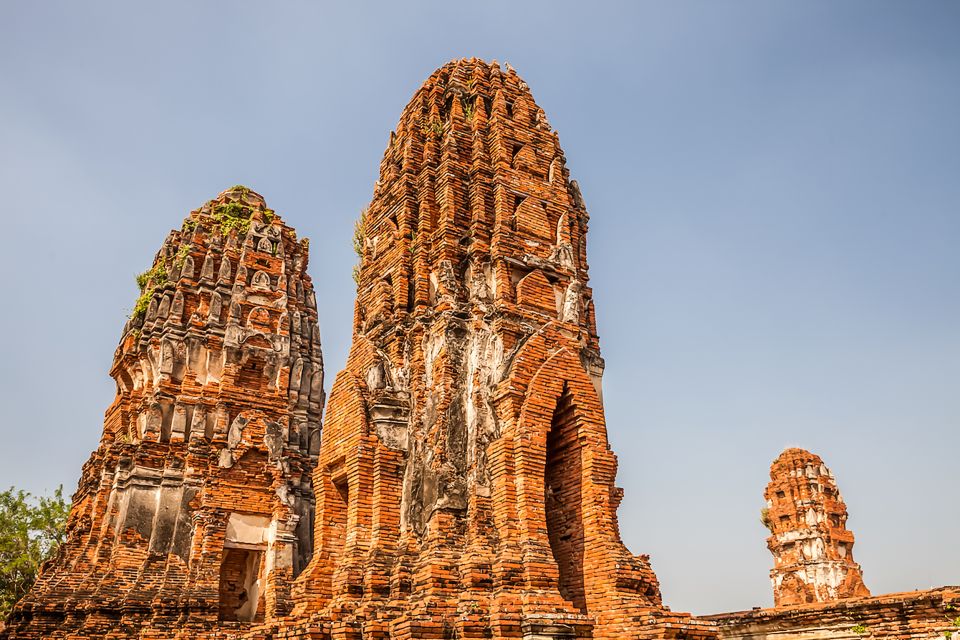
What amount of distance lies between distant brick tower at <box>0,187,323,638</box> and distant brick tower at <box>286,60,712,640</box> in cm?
851

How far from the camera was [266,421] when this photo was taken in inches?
830

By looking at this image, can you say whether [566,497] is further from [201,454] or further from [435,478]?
[201,454]

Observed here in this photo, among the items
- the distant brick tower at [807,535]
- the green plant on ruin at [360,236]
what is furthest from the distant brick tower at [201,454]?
the distant brick tower at [807,535]

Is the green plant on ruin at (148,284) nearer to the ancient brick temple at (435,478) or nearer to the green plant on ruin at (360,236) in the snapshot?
the ancient brick temple at (435,478)

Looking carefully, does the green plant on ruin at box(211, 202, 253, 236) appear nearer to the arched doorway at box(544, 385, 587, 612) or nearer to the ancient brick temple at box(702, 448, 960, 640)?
the arched doorway at box(544, 385, 587, 612)

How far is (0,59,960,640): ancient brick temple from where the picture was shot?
30.0ft

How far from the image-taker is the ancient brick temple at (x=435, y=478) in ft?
30.0

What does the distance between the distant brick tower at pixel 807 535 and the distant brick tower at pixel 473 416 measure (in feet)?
57.8

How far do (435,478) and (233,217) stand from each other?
56.4 ft

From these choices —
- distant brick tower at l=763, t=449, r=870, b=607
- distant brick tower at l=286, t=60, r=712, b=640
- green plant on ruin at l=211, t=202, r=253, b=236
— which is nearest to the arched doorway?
distant brick tower at l=286, t=60, r=712, b=640

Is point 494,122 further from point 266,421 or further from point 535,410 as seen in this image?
point 266,421

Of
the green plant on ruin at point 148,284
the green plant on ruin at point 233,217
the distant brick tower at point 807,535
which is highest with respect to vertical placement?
the green plant on ruin at point 233,217

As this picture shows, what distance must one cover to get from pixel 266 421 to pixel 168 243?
288 inches

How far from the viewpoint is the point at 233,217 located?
81.8ft
